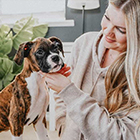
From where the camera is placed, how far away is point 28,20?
7.23 feet

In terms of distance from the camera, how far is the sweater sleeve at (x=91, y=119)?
85 centimetres

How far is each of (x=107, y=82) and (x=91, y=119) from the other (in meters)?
0.18

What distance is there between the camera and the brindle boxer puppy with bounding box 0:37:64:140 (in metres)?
0.72

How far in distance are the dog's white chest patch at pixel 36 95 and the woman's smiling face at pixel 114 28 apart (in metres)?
0.28

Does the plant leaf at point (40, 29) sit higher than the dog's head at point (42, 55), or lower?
lower

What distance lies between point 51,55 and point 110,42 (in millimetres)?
237

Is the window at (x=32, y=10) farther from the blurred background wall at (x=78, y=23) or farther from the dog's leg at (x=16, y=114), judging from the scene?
the dog's leg at (x=16, y=114)

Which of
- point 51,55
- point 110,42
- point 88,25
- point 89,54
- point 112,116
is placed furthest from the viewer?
point 88,25

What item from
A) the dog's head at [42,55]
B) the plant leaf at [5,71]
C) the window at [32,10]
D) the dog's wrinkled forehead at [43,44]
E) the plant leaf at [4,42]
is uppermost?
the dog's wrinkled forehead at [43,44]

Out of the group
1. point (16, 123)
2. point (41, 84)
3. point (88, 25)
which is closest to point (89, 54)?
point (41, 84)

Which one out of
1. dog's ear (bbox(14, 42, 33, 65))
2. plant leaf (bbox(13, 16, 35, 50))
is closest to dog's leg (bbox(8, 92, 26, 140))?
dog's ear (bbox(14, 42, 33, 65))

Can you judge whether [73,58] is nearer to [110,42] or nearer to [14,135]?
[110,42]

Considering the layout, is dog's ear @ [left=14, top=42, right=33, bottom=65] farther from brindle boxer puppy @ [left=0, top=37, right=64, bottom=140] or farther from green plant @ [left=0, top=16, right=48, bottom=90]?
green plant @ [left=0, top=16, right=48, bottom=90]

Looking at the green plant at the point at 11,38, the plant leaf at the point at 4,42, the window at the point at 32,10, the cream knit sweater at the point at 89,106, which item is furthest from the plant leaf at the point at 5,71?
the cream knit sweater at the point at 89,106
